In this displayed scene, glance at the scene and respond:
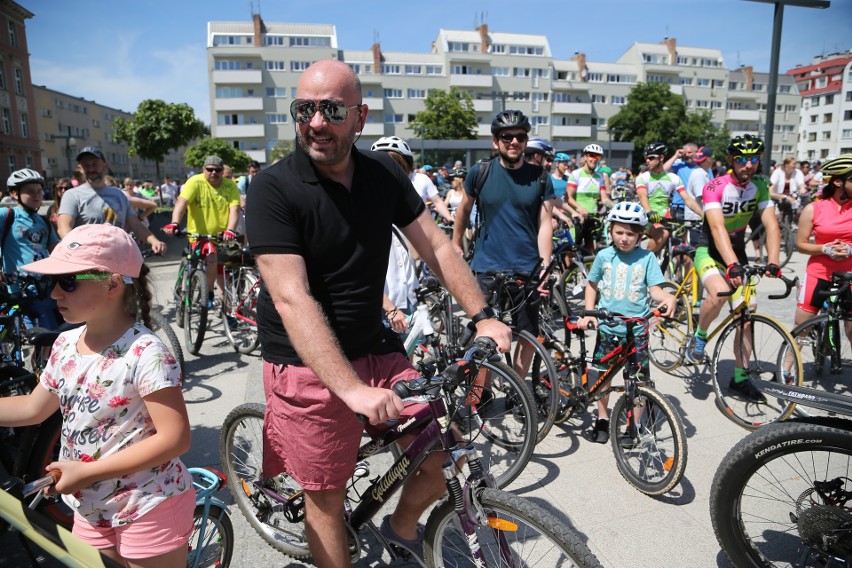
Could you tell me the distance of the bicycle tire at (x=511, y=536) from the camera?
1791mm

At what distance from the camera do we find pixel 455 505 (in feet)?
6.47

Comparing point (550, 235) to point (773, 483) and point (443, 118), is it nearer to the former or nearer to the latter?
point (773, 483)

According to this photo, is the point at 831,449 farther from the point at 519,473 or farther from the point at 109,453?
the point at 109,453

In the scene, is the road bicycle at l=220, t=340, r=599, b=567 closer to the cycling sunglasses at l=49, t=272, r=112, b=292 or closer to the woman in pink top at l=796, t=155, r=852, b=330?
the cycling sunglasses at l=49, t=272, r=112, b=292

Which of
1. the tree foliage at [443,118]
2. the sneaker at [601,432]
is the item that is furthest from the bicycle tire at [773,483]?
the tree foliage at [443,118]

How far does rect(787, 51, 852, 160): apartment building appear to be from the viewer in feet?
285

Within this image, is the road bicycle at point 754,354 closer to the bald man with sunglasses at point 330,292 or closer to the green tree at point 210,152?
the bald man with sunglasses at point 330,292

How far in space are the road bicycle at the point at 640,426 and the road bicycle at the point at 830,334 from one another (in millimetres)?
1699

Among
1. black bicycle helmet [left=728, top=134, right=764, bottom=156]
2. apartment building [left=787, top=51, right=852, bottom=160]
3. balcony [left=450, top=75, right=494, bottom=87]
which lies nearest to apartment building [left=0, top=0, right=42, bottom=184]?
balcony [left=450, top=75, right=494, bottom=87]

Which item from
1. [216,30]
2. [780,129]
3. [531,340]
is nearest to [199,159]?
[216,30]

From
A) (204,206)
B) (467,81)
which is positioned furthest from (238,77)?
(204,206)

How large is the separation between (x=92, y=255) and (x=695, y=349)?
16.0 feet

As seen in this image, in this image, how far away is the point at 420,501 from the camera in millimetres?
2281

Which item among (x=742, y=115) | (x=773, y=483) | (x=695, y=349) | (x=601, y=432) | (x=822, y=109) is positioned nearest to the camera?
(x=773, y=483)
